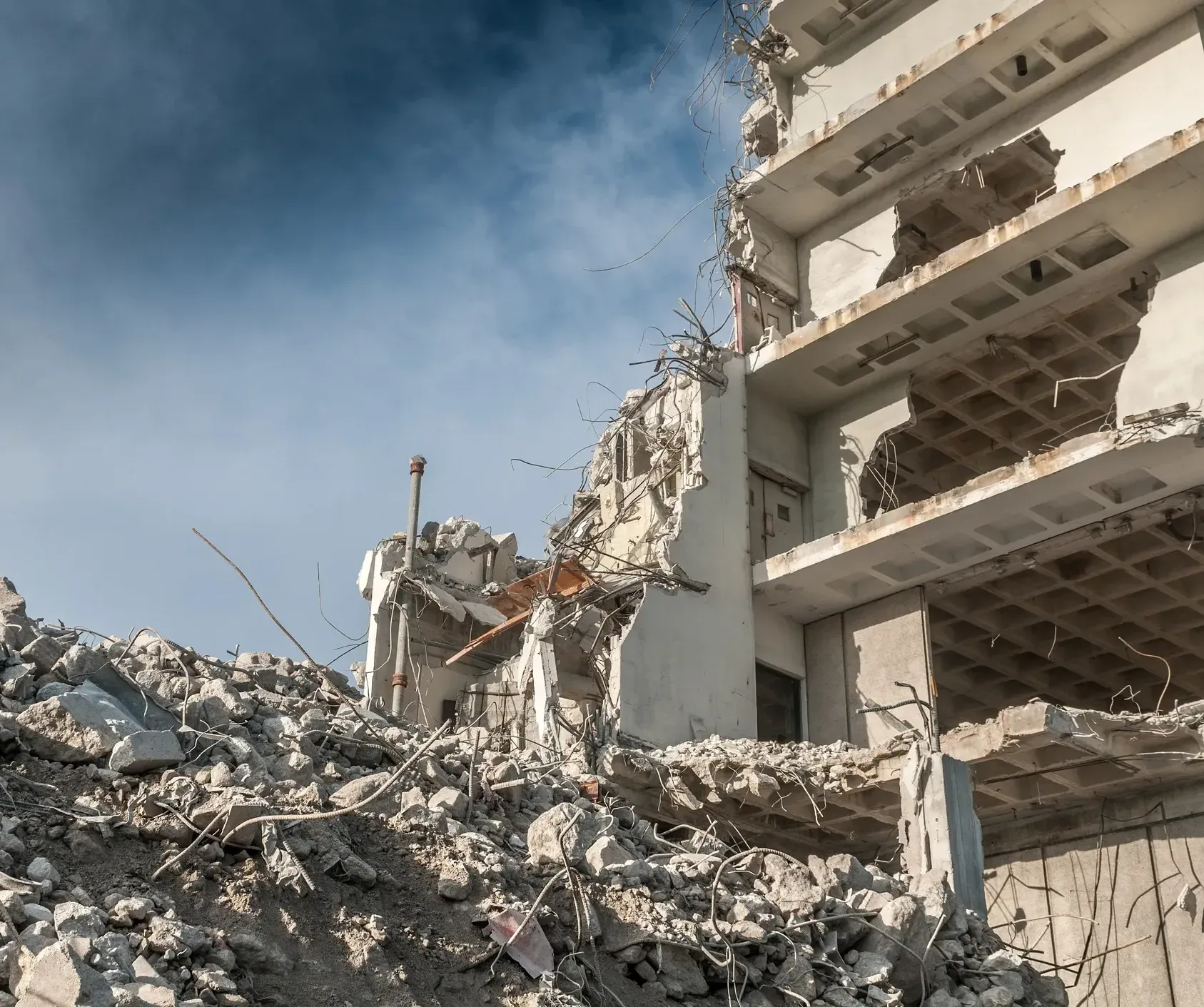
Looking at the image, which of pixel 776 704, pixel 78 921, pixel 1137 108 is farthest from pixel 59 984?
pixel 1137 108

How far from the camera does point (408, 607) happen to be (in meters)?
20.3

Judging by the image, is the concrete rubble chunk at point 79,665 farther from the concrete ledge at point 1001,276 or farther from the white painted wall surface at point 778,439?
the white painted wall surface at point 778,439

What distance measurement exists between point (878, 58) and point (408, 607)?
10302mm

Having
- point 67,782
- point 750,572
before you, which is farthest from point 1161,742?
point 67,782

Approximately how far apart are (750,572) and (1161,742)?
5720 mm

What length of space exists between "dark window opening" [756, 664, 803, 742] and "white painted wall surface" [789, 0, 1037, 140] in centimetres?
785

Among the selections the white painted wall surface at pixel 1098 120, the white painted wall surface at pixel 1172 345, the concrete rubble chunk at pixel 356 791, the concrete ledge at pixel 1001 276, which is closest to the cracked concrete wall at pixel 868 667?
the concrete ledge at pixel 1001 276

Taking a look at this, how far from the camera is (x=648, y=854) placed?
27.7 feet

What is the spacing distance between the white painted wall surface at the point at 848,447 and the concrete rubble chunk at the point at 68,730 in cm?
1224

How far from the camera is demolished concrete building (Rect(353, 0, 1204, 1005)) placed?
14.5 meters

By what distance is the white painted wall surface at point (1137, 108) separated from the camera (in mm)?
15711

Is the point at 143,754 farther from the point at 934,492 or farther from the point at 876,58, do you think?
the point at 934,492

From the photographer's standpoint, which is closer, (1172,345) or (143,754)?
(143,754)

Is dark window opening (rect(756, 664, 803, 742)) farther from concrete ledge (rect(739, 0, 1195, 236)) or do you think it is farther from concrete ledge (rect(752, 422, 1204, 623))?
concrete ledge (rect(739, 0, 1195, 236))
